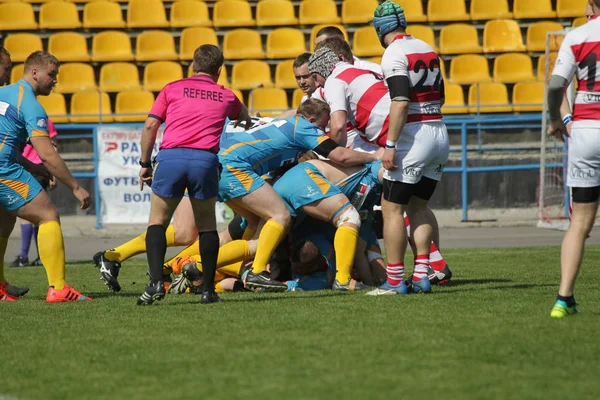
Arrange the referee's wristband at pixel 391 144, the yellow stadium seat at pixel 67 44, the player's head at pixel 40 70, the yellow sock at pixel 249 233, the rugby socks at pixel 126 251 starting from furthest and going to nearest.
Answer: the yellow stadium seat at pixel 67 44 < the yellow sock at pixel 249 233 < the rugby socks at pixel 126 251 < the player's head at pixel 40 70 < the referee's wristband at pixel 391 144

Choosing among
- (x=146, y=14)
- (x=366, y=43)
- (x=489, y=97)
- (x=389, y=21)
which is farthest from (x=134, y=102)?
(x=389, y=21)

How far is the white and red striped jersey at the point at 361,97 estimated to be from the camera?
783 centimetres

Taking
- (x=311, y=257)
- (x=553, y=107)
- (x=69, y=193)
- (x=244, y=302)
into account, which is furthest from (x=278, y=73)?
(x=553, y=107)

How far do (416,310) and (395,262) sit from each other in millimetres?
802

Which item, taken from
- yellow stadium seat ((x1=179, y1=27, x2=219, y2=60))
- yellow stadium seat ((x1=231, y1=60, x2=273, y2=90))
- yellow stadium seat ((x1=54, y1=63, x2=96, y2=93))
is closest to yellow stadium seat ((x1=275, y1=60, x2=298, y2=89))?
yellow stadium seat ((x1=231, y1=60, x2=273, y2=90))

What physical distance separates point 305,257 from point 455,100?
8.87 metres

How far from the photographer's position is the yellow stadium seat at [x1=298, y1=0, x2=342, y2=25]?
17.7 m

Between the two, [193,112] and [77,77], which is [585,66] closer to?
[193,112]

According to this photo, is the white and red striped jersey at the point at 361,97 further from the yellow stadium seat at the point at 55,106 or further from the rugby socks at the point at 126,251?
the yellow stadium seat at the point at 55,106

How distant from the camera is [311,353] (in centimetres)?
495

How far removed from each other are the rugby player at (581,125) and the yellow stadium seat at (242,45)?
39.6ft

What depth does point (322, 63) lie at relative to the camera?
8.22 m

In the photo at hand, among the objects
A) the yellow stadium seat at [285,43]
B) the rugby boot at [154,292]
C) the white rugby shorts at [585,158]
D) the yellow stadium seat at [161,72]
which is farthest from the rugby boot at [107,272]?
the yellow stadium seat at [285,43]

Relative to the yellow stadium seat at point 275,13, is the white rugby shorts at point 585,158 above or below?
below
